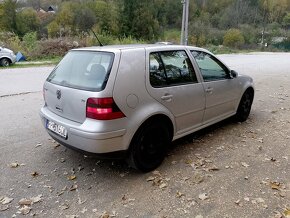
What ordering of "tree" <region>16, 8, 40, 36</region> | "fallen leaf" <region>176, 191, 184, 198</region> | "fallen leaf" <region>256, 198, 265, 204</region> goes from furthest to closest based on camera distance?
"tree" <region>16, 8, 40, 36</region>
"fallen leaf" <region>176, 191, 184, 198</region>
"fallen leaf" <region>256, 198, 265, 204</region>

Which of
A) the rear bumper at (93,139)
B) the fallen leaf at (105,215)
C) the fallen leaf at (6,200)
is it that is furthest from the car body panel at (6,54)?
the fallen leaf at (105,215)

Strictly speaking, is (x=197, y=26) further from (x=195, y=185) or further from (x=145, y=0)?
(x=195, y=185)

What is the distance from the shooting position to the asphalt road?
129 inches

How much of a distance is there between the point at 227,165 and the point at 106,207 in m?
1.86

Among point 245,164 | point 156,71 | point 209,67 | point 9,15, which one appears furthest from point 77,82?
point 9,15

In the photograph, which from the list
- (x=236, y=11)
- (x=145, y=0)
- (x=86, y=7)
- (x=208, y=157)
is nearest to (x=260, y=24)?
(x=236, y=11)

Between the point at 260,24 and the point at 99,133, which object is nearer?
the point at 99,133

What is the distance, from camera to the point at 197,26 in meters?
47.0

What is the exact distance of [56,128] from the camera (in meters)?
3.90

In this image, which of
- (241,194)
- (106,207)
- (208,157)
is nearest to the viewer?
(106,207)

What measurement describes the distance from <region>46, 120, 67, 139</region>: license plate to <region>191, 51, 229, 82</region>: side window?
2295 mm

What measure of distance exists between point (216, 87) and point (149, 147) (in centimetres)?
168

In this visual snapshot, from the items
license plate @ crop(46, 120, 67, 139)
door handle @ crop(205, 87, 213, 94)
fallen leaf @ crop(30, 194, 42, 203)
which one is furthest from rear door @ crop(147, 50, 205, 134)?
fallen leaf @ crop(30, 194, 42, 203)

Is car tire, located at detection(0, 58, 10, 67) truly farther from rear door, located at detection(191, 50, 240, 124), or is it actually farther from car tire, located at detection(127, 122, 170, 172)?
car tire, located at detection(127, 122, 170, 172)
